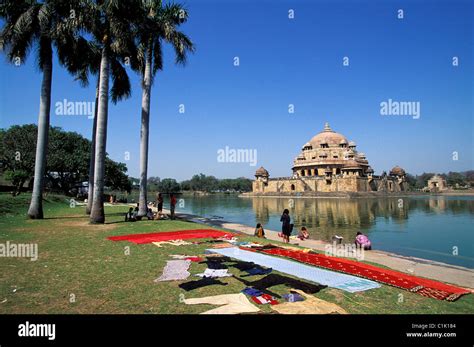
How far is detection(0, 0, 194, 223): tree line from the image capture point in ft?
49.7

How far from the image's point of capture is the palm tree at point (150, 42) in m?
17.9

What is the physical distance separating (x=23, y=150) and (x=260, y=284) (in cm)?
4326

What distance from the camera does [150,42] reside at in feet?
60.5

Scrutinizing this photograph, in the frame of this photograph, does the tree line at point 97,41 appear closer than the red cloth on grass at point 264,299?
No

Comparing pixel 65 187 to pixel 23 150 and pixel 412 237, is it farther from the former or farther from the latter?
pixel 412 237

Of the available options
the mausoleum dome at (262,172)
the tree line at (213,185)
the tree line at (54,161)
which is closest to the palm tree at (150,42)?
the tree line at (54,161)

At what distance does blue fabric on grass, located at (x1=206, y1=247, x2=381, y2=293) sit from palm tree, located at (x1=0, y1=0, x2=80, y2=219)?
12.5m

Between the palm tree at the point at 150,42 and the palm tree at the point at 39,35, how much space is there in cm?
404

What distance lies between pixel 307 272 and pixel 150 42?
16849mm

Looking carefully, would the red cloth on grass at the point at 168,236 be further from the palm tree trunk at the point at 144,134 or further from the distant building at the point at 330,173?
the distant building at the point at 330,173

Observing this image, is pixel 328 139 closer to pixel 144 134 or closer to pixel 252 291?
pixel 144 134

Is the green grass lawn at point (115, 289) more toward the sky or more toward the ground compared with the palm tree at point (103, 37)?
more toward the ground

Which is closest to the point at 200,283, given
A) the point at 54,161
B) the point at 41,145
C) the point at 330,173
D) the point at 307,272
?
the point at 307,272
